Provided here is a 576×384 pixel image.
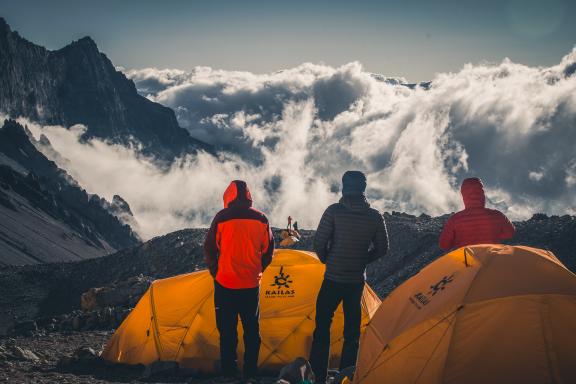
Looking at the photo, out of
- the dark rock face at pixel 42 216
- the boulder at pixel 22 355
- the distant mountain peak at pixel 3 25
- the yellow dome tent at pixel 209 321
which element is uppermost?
the distant mountain peak at pixel 3 25

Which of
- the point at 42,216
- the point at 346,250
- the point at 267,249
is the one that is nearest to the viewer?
the point at 346,250

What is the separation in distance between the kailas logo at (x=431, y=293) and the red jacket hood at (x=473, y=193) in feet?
5.78

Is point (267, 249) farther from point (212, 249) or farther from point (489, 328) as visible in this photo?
point (489, 328)

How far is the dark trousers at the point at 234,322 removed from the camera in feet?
26.0

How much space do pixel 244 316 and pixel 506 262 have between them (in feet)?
13.2

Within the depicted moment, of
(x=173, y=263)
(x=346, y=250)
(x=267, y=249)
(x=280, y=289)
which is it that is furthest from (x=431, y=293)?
(x=173, y=263)

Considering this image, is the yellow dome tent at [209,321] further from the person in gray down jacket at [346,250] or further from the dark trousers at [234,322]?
the person in gray down jacket at [346,250]

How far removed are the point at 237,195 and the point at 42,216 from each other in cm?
11824

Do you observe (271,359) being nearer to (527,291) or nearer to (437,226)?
(527,291)

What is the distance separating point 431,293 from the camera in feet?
22.0

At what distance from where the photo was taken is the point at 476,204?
799 cm

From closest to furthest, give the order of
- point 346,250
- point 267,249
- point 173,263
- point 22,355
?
point 346,250, point 267,249, point 22,355, point 173,263

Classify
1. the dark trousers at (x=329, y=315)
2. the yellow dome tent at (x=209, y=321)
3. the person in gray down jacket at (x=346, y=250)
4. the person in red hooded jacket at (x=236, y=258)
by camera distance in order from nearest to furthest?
the person in gray down jacket at (x=346, y=250), the dark trousers at (x=329, y=315), the person in red hooded jacket at (x=236, y=258), the yellow dome tent at (x=209, y=321)

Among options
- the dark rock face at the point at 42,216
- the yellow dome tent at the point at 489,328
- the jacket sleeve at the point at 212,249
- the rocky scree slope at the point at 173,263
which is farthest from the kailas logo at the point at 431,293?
the dark rock face at the point at 42,216
